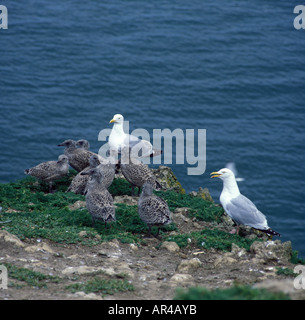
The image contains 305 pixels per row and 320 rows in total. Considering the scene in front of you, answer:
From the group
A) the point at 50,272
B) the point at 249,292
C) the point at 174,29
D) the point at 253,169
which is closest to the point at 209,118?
the point at 253,169

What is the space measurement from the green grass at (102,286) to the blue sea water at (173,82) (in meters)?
13.0

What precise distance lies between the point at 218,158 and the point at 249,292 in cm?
1781

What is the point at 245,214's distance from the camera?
11.5 m

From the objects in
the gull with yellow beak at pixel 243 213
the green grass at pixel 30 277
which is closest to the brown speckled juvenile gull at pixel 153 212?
the gull with yellow beak at pixel 243 213

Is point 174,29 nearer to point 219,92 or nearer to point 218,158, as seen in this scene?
point 219,92

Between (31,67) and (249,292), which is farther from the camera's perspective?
(31,67)

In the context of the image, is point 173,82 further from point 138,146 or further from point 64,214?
point 64,214

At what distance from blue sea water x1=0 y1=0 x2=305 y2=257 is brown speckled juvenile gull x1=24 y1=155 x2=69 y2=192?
8749mm

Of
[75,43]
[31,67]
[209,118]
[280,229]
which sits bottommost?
[280,229]

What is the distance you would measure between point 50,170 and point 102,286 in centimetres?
Result: 603

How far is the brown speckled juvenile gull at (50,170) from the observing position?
12979mm

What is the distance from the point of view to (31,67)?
Answer: 2756 cm

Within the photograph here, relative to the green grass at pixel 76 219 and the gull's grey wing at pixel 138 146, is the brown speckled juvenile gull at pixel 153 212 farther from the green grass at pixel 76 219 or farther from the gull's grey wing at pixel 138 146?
the gull's grey wing at pixel 138 146

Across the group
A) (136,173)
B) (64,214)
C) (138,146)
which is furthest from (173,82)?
(64,214)
